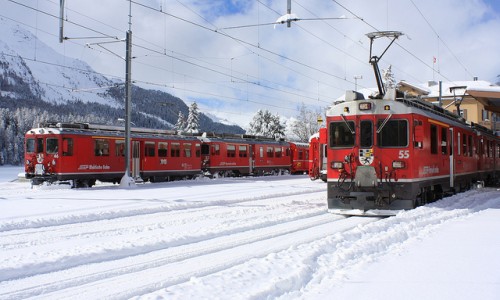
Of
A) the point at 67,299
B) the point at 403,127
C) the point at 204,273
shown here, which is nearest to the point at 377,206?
the point at 403,127

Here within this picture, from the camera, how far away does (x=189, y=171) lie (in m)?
31.9

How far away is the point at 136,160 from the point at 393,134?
18.3 m

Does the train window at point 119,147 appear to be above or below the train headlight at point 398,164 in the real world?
above

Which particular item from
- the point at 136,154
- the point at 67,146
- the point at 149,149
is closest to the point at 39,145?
the point at 67,146

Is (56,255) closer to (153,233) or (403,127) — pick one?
(153,233)

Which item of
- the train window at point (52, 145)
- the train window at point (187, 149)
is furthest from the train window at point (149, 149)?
the train window at point (52, 145)

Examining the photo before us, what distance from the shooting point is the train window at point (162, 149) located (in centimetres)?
2939

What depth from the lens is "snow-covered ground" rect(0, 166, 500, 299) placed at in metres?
5.54

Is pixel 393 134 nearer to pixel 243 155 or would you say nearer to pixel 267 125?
pixel 243 155

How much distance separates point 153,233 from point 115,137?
1756 centimetres

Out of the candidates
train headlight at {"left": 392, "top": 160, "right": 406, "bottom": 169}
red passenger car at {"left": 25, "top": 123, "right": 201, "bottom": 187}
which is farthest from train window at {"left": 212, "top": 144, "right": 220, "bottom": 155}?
train headlight at {"left": 392, "top": 160, "right": 406, "bottom": 169}

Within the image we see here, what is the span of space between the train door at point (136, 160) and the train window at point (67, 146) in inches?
169

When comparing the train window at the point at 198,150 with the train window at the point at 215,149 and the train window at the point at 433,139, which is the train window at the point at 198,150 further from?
the train window at the point at 433,139

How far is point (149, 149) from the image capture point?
28.6m
